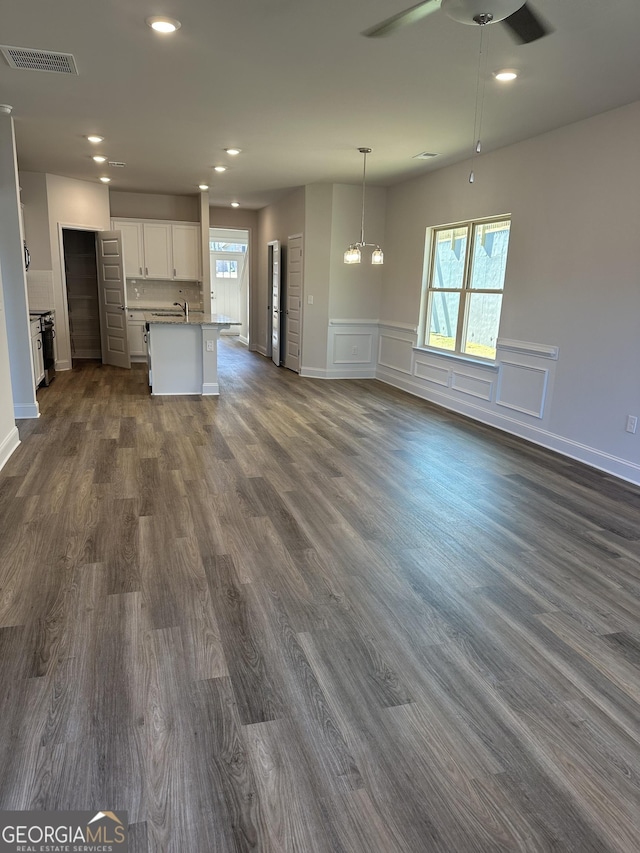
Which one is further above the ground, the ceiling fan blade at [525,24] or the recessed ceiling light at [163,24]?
the recessed ceiling light at [163,24]

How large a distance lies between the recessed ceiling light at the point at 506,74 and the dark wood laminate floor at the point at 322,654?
283cm

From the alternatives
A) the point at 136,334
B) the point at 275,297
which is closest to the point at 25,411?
the point at 136,334

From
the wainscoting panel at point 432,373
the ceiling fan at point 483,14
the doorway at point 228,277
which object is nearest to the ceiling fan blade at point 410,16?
the ceiling fan at point 483,14

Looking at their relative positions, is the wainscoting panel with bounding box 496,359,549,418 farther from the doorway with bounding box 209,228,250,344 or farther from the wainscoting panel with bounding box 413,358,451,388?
the doorway with bounding box 209,228,250,344

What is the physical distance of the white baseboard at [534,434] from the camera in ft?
14.6

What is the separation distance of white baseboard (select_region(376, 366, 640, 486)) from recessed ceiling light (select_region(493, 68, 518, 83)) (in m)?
2.95

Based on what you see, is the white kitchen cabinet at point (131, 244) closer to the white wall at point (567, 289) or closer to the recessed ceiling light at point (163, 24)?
the white wall at point (567, 289)

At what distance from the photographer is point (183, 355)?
6863 mm

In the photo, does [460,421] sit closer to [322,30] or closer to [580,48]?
[580,48]

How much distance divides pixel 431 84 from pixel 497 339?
2.73 metres

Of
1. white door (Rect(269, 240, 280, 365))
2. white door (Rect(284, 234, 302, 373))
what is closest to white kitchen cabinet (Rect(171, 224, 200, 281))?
white door (Rect(269, 240, 280, 365))

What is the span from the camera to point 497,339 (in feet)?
19.2

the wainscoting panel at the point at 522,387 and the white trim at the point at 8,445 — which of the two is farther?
the wainscoting panel at the point at 522,387

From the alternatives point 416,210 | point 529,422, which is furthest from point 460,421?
point 416,210
